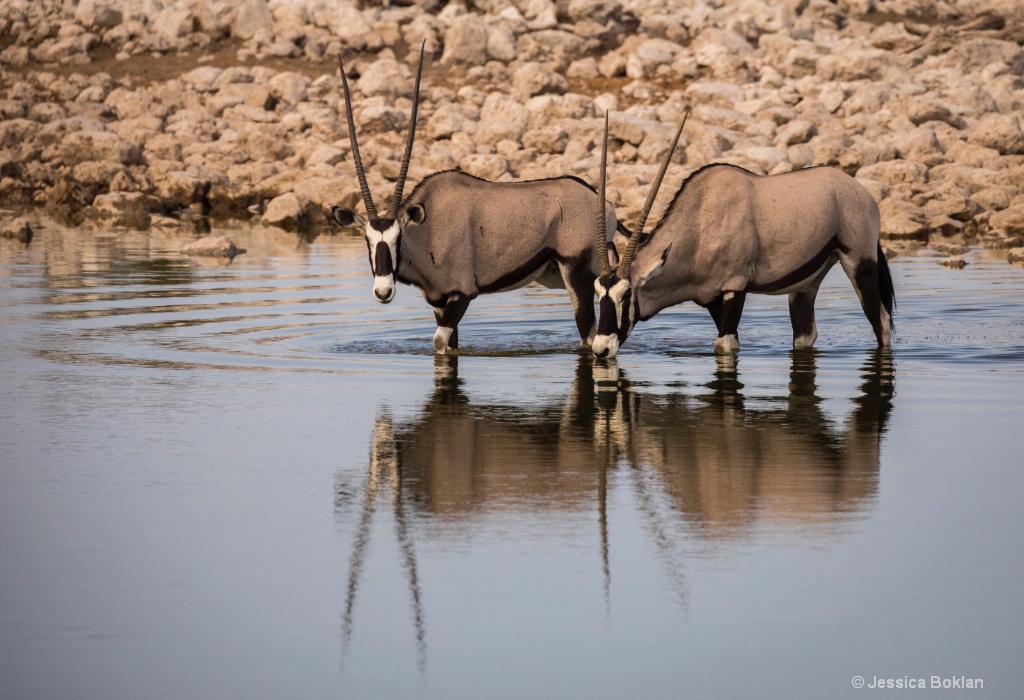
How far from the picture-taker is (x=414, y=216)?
41.0 ft

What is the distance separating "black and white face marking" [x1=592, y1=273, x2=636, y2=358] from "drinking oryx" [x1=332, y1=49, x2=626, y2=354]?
47 cm

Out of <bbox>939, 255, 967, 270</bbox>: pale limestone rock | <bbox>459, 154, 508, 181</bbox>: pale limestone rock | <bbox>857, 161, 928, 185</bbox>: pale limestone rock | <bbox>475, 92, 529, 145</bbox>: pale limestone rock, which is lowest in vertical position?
<bbox>939, 255, 967, 270</bbox>: pale limestone rock

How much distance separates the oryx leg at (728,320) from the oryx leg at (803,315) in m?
0.90

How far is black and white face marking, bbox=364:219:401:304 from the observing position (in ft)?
39.8

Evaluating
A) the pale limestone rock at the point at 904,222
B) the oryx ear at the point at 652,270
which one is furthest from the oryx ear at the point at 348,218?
the pale limestone rock at the point at 904,222

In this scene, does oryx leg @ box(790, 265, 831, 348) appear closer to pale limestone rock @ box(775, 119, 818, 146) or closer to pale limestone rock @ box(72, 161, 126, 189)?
pale limestone rock @ box(775, 119, 818, 146)

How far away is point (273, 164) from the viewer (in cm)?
3341

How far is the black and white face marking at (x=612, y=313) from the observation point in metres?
11.8

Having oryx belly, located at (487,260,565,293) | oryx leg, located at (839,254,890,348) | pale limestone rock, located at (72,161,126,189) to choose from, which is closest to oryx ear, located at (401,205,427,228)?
oryx belly, located at (487,260,565,293)

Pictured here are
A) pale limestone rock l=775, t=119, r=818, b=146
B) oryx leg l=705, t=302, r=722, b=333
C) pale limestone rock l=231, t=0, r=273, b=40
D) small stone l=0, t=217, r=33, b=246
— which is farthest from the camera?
pale limestone rock l=231, t=0, r=273, b=40

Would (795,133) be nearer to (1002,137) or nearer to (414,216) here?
(1002,137)

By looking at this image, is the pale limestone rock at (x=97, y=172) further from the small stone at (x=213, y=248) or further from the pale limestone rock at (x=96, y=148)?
the small stone at (x=213, y=248)

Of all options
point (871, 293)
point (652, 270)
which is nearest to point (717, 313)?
point (652, 270)

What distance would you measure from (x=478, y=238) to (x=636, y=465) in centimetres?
550
